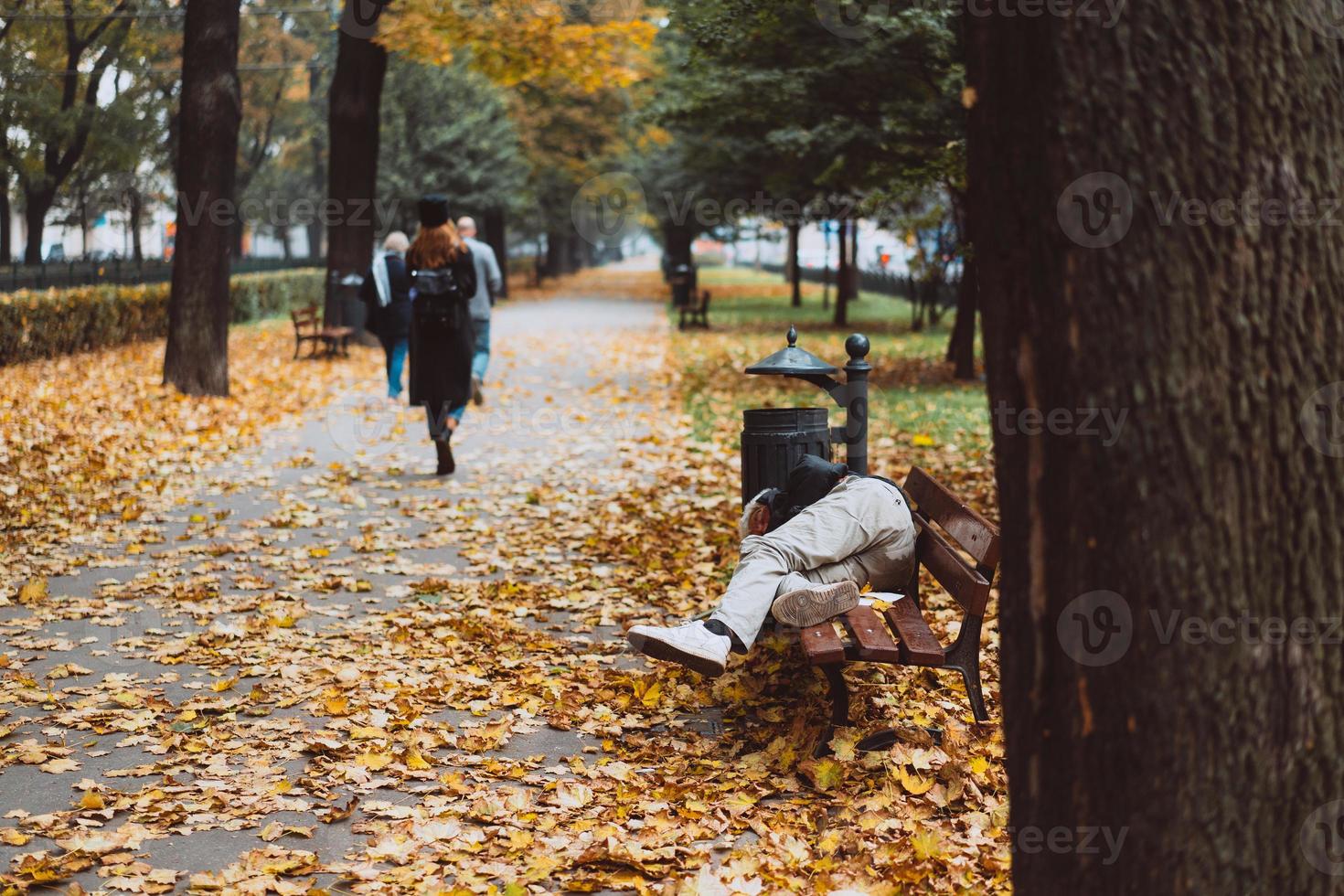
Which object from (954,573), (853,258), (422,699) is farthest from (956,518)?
Result: (853,258)

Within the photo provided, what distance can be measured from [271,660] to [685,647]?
2.22m

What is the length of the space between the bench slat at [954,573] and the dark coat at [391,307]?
7758mm

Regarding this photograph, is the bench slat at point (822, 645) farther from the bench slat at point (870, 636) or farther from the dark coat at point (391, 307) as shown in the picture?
the dark coat at point (391, 307)

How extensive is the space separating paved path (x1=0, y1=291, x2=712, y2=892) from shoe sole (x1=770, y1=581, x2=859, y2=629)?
3.09 feet

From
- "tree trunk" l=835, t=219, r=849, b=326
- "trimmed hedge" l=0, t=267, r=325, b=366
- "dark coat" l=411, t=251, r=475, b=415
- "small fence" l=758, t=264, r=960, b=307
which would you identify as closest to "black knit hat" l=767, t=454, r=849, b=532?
"dark coat" l=411, t=251, r=475, b=415

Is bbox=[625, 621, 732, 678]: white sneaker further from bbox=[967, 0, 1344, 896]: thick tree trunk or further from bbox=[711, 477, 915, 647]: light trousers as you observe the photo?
bbox=[967, 0, 1344, 896]: thick tree trunk

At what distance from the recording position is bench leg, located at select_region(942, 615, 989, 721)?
15.4ft

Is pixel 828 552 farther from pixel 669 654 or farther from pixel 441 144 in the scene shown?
pixel 441 144

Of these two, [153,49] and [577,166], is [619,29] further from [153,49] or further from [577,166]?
[577,166]

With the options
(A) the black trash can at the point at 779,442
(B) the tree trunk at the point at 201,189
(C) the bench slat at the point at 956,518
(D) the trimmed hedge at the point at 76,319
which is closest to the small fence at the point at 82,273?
(D) the trimmed hedge at the point at 76,319

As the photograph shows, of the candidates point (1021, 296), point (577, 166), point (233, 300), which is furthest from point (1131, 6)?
point (577, 166)

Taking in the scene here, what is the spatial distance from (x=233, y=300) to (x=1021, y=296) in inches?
977

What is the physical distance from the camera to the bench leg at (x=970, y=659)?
4695 mm

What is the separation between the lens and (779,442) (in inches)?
248
